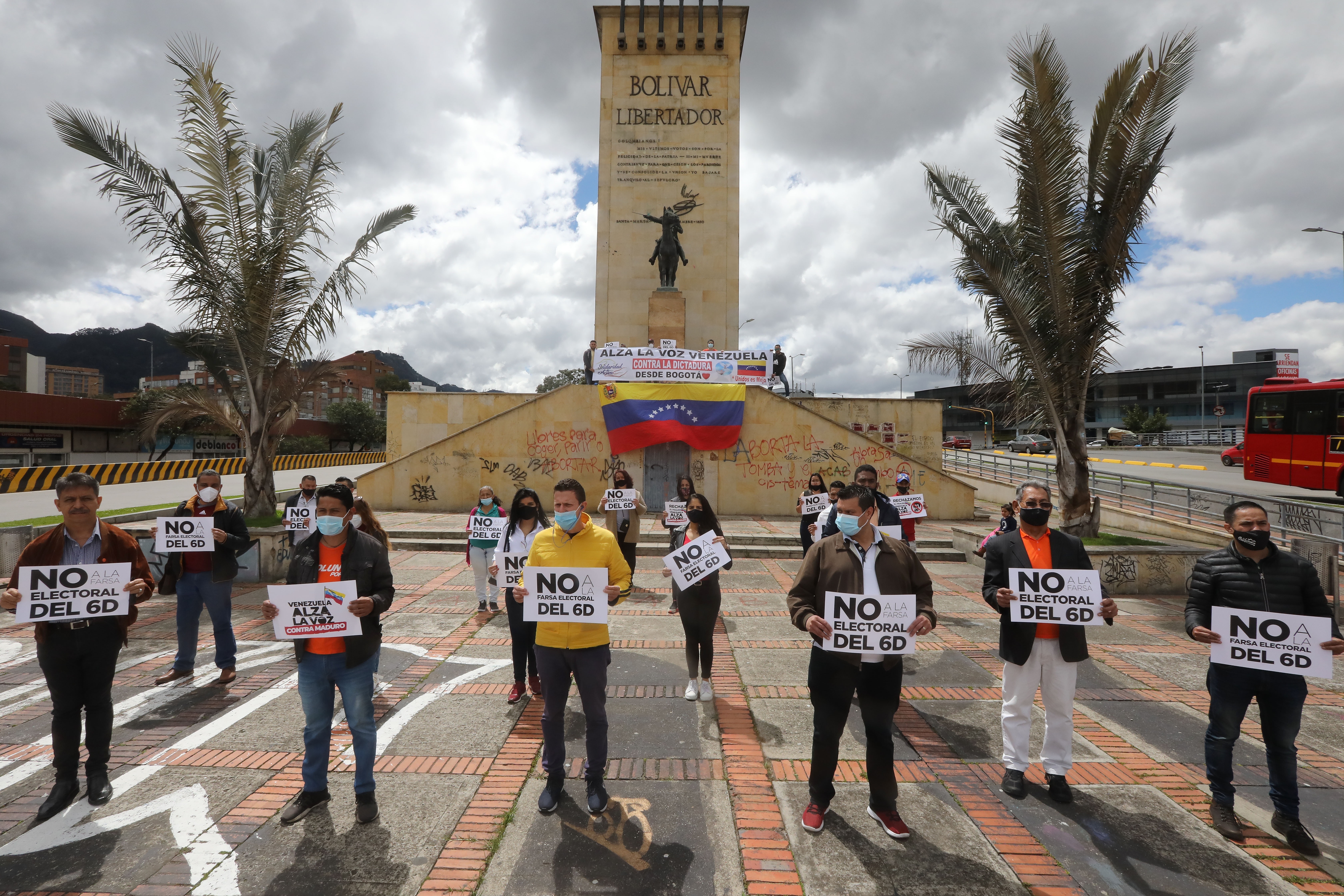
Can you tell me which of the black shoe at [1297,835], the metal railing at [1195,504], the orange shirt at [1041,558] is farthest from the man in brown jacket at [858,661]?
the metal railing at [1195,504]

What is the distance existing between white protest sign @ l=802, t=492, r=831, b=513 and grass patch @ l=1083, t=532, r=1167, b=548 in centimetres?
481

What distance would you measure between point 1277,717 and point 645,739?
3957mm

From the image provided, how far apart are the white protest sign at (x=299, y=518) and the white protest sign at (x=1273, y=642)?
9186 mm

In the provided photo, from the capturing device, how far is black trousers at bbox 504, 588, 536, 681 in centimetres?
560

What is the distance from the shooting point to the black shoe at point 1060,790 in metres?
4.12

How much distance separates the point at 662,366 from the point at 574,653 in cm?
1426

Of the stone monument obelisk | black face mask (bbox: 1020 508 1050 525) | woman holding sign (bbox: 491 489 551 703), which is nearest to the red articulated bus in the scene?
the stone monument obelisk

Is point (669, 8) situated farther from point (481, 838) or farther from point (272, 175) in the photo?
point (481, 838)

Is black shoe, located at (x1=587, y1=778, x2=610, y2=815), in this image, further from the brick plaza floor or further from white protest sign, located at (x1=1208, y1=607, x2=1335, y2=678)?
white protest sign, located at (x1=1208, y1=607, x2=1335, y2=678)

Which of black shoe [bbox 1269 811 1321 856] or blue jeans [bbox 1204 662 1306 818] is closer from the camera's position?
black shoe [bbox 1269 811 1321 856]

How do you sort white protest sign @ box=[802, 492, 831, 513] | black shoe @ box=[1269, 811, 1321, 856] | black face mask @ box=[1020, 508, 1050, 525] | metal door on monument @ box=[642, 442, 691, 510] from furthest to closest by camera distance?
metal door on monument @ box=[642, 442, 691, 510]
white protest sign @ box=[802, 492, 831, 513]
black face mask @ box=[1020, 508, 1050, 525]
black shoe @ box=[1269, 811, 1321, 856]

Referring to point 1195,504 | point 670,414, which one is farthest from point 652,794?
point 1195,504

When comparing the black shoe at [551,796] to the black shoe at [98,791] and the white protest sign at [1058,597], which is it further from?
the white protest sign at [1058,597]

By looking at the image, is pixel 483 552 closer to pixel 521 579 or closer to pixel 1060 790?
pixel 521 579
